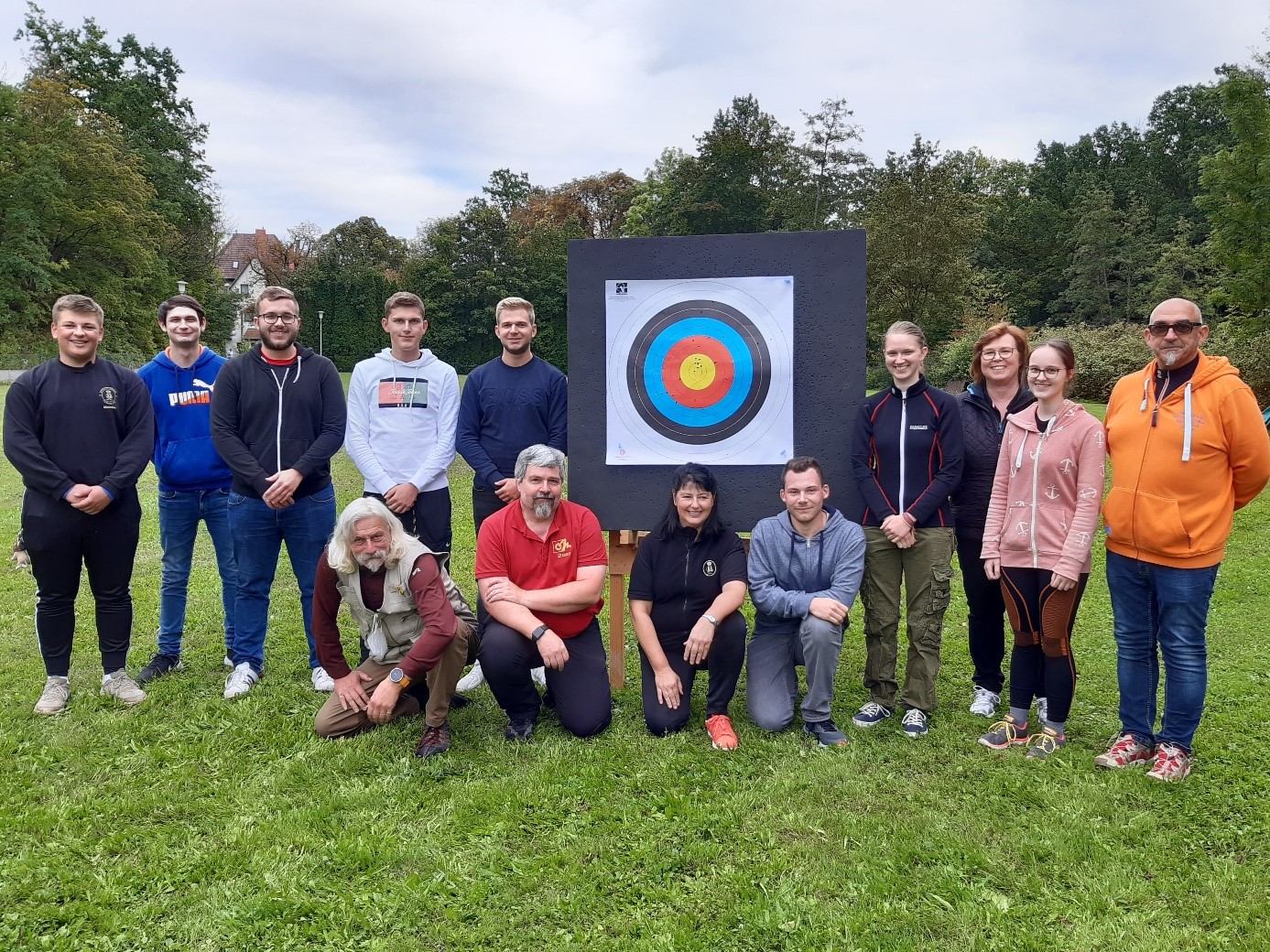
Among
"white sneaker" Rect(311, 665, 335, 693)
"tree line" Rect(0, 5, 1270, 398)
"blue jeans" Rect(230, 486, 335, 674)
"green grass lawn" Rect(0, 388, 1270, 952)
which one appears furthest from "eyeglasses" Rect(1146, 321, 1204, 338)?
"tree line" Rect(0, 5, 1270, 398)

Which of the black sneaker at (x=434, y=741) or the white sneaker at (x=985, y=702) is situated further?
the white sneaker at (x=985, y=702)

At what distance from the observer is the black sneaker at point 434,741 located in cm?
353

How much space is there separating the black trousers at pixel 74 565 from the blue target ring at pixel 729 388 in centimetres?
257

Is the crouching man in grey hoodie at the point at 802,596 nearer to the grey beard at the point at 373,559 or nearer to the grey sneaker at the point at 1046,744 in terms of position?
the grey sneaker at the point at 1046,744

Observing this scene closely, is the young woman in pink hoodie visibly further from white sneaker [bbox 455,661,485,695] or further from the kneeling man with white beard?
white sneaker [bbox 455,661,485,695]

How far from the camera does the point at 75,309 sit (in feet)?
12.9

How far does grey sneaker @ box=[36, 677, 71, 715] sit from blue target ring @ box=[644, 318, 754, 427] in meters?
3.20

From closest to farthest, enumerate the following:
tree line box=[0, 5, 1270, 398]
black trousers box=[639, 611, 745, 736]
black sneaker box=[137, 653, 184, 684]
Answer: black trousers box=[639, 611, 745, 736], black sneaker box=[137, 653, 184, 684], tree line box=[0, 5, 1270, 398]

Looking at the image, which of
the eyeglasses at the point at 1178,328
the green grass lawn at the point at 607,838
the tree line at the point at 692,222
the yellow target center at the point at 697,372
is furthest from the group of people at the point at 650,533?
the tree line at the point at 692,222

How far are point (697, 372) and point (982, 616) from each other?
1851 mm

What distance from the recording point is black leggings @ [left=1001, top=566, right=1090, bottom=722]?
342cm

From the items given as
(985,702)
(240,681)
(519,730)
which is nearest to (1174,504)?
(985,702)

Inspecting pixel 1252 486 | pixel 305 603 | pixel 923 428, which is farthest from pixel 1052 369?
pixel 305 603

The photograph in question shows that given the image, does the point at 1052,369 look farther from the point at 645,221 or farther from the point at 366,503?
the point at 645,221
